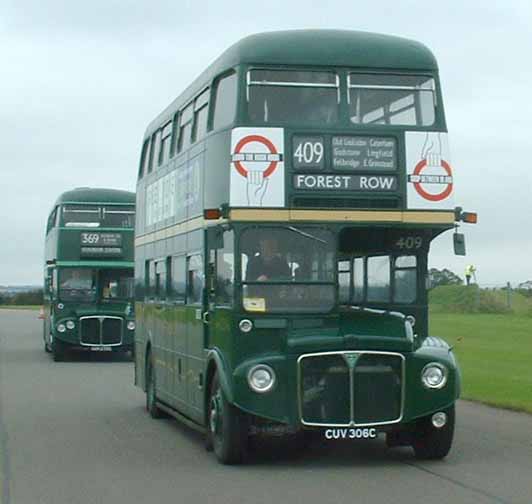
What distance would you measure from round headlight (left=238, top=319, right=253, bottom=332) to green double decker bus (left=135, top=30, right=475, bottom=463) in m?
0.02

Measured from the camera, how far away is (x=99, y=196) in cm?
3319

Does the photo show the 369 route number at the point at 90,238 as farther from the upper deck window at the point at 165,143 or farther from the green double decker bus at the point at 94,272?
the upper deck window at the point at 165,143

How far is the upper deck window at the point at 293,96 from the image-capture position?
44.7 ft

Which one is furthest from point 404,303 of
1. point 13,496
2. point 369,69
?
point 13,496

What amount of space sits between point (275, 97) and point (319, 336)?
96.5 inches

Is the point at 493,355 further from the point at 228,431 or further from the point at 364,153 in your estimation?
the point at 228,431

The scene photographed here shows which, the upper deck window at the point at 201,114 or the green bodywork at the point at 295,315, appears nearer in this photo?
the green bodywork at the point at 295,315

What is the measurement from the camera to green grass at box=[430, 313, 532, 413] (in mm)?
21328

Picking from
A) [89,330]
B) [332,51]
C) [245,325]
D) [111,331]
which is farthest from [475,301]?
[245,325]

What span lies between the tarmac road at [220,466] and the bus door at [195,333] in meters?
0.58

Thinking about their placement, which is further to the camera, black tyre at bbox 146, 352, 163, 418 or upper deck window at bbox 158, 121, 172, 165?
black tyre at bbox 146, 352, 163, 418

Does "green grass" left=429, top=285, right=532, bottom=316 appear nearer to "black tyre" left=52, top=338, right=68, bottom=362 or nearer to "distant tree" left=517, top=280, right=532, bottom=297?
"distant tree" left=517, top=280, right=532, bottom=297

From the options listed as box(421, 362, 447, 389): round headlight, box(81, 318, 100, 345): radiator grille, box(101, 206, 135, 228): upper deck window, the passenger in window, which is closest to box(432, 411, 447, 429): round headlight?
box(421, 362, 447, 389): round headlight

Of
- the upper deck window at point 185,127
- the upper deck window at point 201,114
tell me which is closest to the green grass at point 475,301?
the upper deck window at point 185,127
